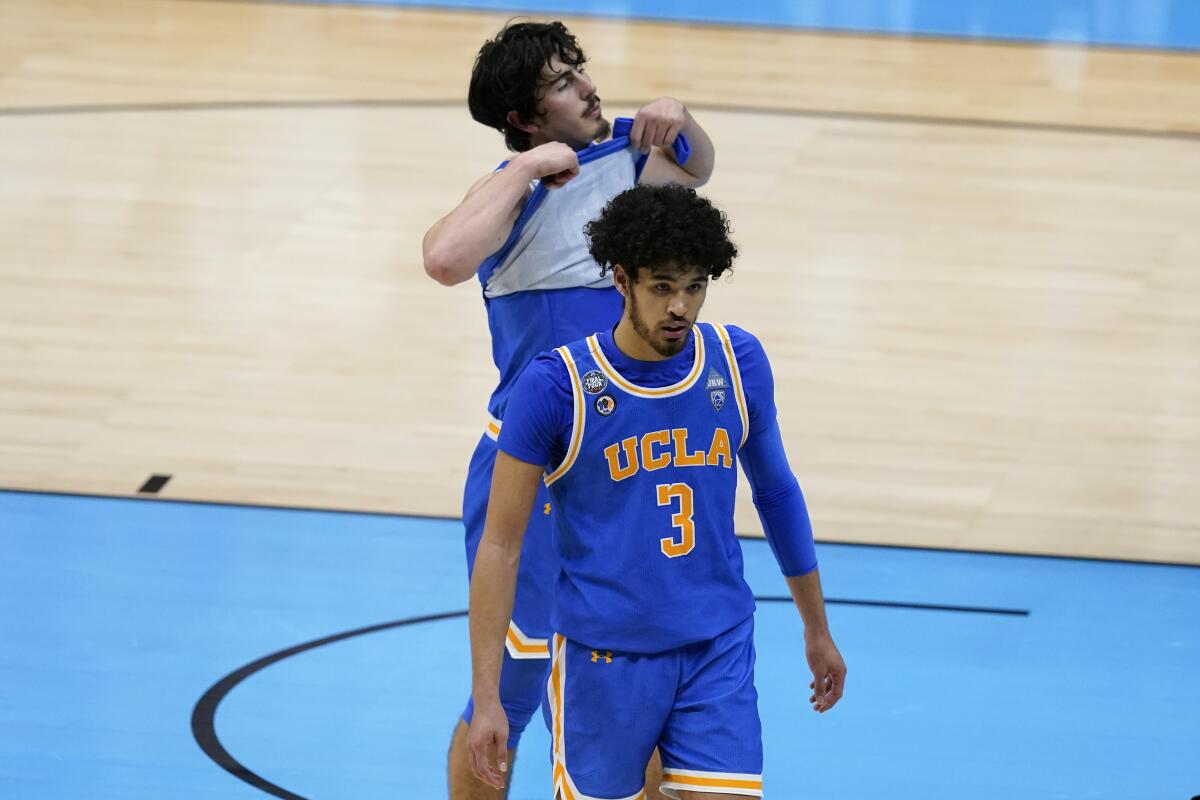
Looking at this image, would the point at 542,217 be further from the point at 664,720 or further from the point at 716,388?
the point at 664,720

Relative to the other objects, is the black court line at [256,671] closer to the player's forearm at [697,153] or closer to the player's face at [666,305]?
the player's forearm at [697,153]

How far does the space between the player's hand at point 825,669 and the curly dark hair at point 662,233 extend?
29.0 inches

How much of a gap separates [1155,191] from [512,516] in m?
7.17

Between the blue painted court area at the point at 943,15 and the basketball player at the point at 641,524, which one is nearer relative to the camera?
the basketball player at the point at 641,524

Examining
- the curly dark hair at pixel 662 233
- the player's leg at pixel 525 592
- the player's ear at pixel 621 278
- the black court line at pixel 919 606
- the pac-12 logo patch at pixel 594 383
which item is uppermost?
the curly dark hair at pixel 662 233

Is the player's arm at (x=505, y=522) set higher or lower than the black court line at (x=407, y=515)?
higher

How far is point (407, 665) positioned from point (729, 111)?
632 centimetres

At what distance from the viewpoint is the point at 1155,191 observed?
32.2ft

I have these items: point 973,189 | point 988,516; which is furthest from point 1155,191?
point 988,516

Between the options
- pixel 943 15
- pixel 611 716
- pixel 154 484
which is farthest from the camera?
pixel 943 15

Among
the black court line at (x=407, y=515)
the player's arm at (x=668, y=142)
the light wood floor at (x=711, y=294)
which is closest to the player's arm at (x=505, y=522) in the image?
the player's arm at (x=668, y=142)

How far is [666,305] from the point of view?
3348 millimetres

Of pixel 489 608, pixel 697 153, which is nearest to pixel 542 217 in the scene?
pixel 697 153

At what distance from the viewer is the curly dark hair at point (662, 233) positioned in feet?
10.9
